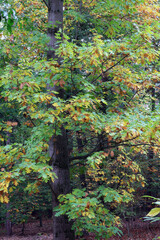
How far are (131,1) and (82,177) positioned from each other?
10231mm

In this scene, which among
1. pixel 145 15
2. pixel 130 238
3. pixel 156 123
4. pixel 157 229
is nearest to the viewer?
pixel 156 123

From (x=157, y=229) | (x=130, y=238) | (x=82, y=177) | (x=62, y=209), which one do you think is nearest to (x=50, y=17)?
(x=62, y=209)

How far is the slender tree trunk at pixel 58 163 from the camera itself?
18.5 ft

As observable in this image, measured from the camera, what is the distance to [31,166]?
4336mm

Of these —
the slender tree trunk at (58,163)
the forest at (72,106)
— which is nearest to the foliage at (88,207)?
the forest at (72,106)

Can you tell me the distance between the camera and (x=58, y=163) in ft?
19.1

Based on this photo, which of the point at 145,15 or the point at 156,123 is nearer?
the point at 156,123

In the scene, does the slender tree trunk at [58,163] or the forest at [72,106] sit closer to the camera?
the forest at [72,106]

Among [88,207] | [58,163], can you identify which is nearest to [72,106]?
[88,207]

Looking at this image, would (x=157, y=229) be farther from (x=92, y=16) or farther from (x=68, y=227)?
(x=92, y=16)

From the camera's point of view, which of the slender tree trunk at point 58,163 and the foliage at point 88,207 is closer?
the foliage at point 88,207

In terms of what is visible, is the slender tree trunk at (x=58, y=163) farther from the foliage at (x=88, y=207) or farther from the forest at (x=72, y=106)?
the foliage at (x=88, y=207)

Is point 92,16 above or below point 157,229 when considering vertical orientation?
above

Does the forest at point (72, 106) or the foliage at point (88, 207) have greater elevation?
the forest at point (72, 106)
